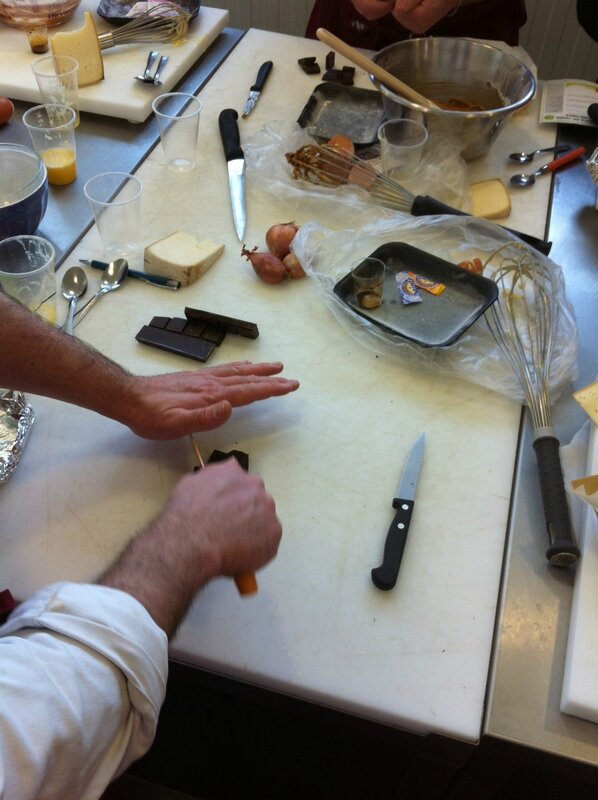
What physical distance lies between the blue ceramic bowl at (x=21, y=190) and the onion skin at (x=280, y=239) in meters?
0.39

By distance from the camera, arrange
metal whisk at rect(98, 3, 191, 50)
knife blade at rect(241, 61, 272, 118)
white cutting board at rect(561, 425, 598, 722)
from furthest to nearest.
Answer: metal whisk at rect(98, 3, 191, 50)
knife blade at rect(241, 61, 272, 118)
white cutting board at rect(561, 425, 598, 722)

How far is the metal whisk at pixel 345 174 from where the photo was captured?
127 cm

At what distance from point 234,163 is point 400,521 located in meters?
0.86

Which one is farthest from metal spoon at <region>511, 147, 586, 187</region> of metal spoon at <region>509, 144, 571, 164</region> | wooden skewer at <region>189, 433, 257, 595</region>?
wooden skewer at <region>189, 433, 257, 595</region>

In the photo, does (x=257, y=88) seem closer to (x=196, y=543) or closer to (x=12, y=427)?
(x=12, y=427)

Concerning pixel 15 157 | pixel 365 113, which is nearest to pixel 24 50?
pixel 15 157

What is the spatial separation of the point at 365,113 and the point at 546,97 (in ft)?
1.48

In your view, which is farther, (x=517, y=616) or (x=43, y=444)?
(x=43, y=444)

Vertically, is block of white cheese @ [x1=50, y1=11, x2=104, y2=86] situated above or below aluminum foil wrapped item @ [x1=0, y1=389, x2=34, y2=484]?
above

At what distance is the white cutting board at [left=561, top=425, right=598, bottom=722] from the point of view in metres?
0.67

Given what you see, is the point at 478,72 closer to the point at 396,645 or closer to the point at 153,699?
the point at 396,645

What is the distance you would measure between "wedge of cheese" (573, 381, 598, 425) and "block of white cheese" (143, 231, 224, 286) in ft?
2.06

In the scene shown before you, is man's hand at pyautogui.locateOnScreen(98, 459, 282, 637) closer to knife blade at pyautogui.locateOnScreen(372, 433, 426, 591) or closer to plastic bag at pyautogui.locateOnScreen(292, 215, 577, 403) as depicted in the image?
knife blade at pyautogui.locateOnScreen(372, 433, 426, 591)

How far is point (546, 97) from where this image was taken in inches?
62.1
